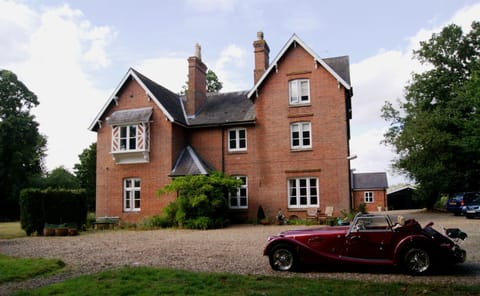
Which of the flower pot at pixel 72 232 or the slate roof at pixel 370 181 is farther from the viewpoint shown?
the slate roof at pixel 370 181

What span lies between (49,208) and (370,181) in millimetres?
40475

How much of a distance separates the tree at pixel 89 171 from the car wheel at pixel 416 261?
38.0 m

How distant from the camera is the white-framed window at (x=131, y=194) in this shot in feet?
91.0

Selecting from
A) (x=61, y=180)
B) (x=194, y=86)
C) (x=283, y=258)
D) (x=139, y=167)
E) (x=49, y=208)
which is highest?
(x=194, y=86)

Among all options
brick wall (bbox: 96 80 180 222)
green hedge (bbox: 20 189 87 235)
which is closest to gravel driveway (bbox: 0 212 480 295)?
green hedge (bbox: 20 189 87 235)

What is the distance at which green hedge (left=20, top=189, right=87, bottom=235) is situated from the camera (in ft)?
69.6

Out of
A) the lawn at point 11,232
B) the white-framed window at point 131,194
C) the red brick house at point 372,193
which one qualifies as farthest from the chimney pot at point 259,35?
the red brick house at point 372,193

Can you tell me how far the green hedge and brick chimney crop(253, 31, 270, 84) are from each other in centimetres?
1341

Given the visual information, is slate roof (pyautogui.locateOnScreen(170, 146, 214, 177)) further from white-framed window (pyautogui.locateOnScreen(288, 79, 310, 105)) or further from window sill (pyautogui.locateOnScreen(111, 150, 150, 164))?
white-framed window (pyautogui.locateOnScreen(288, 79, 310, 105))

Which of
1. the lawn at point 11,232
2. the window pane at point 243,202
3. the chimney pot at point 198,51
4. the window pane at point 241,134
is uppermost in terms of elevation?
the chimney pot at point 198,51

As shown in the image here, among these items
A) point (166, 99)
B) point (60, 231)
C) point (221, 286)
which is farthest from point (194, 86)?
point (221, 286)

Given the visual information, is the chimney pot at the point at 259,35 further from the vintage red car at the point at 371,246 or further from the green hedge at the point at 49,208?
the vintage red car at the point at 371,246

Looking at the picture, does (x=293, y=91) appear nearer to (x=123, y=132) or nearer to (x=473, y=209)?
(x=123, y=132)

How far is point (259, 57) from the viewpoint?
29.1 m
